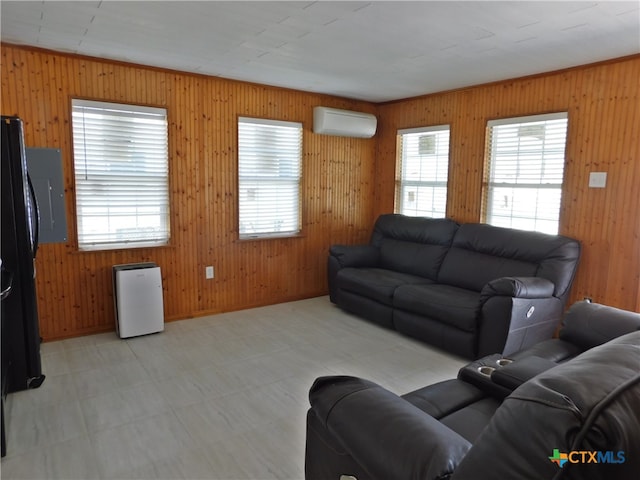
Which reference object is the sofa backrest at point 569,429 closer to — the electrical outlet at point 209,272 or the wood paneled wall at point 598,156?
the wood paneled wall at point 598,156

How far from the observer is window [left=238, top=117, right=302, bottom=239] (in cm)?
459

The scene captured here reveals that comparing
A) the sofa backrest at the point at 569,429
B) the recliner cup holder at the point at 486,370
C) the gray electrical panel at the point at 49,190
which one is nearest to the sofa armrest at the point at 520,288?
the recliner cup holder at the point at 486,370

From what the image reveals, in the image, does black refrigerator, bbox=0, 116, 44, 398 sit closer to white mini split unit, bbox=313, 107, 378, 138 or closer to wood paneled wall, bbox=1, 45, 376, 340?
wood paneled wall, bbox=1, 45, 376, 340

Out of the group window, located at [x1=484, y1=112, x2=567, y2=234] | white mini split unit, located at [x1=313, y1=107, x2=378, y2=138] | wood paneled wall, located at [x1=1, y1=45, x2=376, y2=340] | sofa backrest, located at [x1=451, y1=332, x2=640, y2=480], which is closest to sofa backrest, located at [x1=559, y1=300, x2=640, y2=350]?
sofa backrest, located at [x1=451, y1=332, x2=640, y2=480]

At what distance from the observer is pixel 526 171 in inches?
160

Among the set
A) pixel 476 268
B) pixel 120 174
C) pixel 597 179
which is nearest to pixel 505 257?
pixel 476 268

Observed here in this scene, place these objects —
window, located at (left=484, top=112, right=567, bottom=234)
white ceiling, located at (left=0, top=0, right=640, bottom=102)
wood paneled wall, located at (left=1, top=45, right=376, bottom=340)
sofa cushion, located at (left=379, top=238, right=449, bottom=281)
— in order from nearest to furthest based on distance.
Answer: white ceiling, located at (left=0, top=0, right=640, bottom=102)
wood paneled wall, located at (left=1, top=45, right=376, bottom=340)
window, located at (left=484, top=112, right=567, bottom=234)
sofa cushion, located at (left=379, top=238, right=449, bottom=281)

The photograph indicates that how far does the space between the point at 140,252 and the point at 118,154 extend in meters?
0.92

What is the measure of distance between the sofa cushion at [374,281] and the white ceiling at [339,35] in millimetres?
1987

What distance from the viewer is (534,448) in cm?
81

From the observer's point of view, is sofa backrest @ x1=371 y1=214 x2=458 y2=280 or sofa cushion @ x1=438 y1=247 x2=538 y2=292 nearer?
sofa cushion @ x1=438 y1=247 x2=538 y2=292

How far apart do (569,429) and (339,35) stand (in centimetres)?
281

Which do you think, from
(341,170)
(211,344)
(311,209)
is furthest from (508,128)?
(211,344)

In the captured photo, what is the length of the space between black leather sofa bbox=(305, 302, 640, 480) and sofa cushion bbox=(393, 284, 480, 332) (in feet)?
5.02
